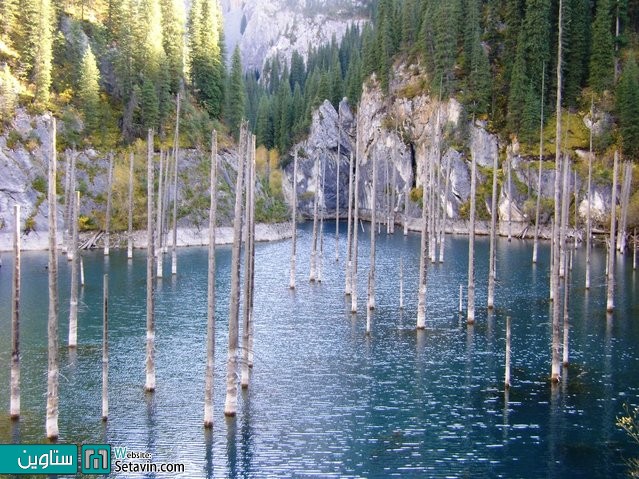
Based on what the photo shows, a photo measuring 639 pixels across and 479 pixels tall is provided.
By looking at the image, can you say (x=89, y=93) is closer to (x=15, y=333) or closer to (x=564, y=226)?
(x=564, y=226)

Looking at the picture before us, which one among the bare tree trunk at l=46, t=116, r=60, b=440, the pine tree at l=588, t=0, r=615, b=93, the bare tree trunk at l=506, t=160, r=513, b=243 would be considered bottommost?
the bare tree trunk at l=46, t=116, r=60, b=440

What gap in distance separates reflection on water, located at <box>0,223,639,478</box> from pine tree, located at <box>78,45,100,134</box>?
40.1 metres

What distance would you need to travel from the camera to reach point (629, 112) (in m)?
94.2

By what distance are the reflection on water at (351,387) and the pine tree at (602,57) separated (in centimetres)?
5653

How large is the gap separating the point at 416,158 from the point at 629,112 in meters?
41.3

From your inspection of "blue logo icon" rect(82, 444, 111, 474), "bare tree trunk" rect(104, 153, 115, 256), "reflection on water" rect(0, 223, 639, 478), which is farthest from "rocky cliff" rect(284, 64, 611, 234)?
"blue logo icon" rect(82, 444, 111, 474)

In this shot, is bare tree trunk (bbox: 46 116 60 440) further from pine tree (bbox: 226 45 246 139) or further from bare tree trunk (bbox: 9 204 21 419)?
pine tree (bbox: 226 45 246 139)

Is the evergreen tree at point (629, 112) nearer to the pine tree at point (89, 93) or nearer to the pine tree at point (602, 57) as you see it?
the pine tree at point (602, 57)

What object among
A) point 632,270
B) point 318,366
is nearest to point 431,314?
point 318,366

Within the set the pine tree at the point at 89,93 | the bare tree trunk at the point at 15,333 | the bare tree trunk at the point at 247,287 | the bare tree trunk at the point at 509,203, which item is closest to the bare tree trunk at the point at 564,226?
the bare tree trunk at the point at 247,287

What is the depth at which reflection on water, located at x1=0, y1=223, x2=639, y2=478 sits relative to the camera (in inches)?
976

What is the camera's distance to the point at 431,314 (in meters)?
49.7

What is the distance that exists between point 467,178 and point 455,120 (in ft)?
36.3

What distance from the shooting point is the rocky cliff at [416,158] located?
339 feet
